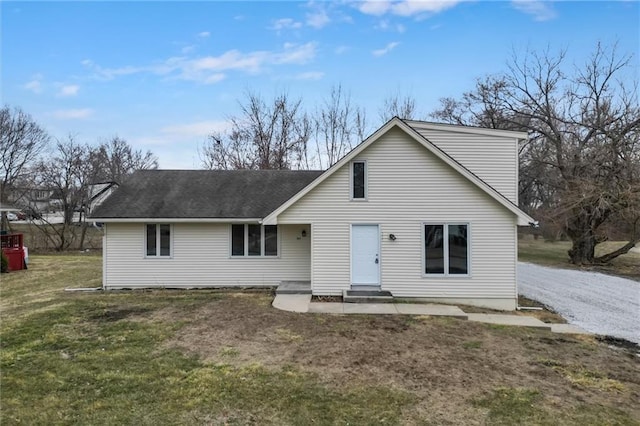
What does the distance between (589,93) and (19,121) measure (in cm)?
4200

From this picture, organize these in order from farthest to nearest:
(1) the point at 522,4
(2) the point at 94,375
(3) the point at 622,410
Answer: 1. (1) the point at 522,4
2. (2) the point at 94,375
3. (3) the point at 622,410

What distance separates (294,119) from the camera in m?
30.9

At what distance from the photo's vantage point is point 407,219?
37.9 feet

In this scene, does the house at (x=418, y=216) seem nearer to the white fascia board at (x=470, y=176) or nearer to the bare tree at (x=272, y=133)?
the white fascia board at (x=470, y=176)

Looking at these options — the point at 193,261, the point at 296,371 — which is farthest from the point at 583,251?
the point at 296,371

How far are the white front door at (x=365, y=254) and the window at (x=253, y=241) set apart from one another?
3.19 meters

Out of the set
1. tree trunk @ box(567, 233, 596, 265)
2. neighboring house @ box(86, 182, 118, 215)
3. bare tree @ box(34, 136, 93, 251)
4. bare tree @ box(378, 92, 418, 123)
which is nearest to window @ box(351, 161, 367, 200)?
neighboring house @ box(86, 182, 118, 215)

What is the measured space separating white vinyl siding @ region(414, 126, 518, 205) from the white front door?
3671 millimetres

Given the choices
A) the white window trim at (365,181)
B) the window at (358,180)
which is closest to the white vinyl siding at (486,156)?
the white window trim at (365,181)

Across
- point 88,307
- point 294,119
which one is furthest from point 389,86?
point 88,307

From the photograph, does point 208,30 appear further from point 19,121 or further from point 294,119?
point 19,121

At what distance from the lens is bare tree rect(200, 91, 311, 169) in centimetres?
3058

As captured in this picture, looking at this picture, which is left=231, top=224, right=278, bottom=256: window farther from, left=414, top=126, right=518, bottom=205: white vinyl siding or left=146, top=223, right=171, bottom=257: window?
left=414, top=126, right=518, bottom=205: white vinyl siding

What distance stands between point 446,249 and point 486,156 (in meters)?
3.39
